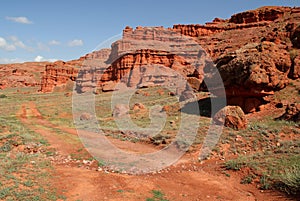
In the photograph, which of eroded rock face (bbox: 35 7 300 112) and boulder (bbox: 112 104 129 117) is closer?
eroded rock face (bbox: 35 7 300 112)

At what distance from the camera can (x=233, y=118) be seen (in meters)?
15.9

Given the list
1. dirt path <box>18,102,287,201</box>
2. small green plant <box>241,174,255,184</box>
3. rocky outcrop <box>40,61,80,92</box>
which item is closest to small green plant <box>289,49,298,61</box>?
dirt path <box>18,102,287,201</box>

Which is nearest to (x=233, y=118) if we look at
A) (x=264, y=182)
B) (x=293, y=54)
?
(x=264, y=182)

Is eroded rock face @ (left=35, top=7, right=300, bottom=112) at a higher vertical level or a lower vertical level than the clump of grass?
higher

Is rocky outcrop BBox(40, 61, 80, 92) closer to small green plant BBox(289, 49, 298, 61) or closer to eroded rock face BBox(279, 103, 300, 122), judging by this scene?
small green plant BBox(289, 49, 298, 61)

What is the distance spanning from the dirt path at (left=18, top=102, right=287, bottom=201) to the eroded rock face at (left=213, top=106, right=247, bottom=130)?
4.95 meters

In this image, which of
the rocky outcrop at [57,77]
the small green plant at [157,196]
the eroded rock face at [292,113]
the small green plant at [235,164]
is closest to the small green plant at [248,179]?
the small green plant at [235,164]

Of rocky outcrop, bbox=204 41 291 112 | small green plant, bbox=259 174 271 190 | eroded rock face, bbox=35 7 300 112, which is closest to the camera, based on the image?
small green plant, bbox=259 174 271 190

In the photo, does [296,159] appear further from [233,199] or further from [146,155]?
[146,155]

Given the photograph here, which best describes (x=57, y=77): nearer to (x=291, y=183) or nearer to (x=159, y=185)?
(x=159, y=185)

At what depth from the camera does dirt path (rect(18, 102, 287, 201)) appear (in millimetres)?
8320

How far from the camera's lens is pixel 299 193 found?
7789mm

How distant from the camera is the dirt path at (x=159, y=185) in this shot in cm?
832

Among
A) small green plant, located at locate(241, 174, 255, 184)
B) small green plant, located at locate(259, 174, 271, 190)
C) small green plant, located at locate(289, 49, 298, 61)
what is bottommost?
small green plant, located at locate(241, 174, 255, 184)
